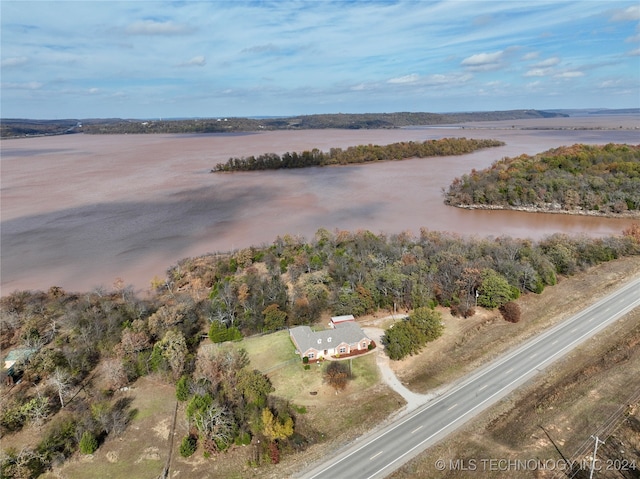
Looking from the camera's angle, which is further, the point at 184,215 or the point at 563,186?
the point at 563,186

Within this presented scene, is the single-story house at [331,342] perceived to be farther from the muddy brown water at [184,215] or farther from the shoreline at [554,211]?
the shoreline at [554,211]

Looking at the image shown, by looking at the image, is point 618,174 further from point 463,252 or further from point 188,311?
point 188,311

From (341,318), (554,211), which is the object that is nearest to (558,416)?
(341,318)

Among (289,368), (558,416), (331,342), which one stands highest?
(331,342)

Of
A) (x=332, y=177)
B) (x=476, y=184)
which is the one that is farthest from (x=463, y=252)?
(x=332, y=177)

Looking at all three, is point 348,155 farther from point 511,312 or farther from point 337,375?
point 337,375

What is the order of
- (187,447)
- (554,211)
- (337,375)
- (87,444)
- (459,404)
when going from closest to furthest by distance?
1. (187,447)
2. (87,444)
3. (459,404)
4. (337,375)
5. (554,211)

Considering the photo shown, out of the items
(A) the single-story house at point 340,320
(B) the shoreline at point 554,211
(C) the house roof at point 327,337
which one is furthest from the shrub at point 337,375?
(B) the shoreline at point 554,211
